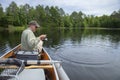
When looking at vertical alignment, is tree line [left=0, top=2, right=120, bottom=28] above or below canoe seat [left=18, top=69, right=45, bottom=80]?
above

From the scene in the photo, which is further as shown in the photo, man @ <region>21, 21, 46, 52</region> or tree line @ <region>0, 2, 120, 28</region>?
tree line @ <region>0, 2, 120, 28</region>

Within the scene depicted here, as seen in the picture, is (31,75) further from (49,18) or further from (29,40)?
(49,18)

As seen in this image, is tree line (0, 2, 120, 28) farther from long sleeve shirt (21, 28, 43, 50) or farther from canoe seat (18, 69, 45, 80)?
canoe seat (18, 69, 45, 80)

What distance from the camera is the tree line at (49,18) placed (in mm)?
78894

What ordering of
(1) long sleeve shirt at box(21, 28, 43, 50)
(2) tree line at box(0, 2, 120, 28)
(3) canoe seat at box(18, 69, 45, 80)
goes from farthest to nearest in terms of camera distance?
(2) tree line at box(0, 2, 120, 28), (1) long sleeve shirt at box(21, 28, 43, 50), (3) canoe seat at box(18, 69, 45, 80)

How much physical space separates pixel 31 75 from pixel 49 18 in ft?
331

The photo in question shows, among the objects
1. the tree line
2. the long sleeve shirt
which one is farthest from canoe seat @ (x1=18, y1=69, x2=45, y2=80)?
the tree line

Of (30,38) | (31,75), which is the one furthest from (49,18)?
(31,75)

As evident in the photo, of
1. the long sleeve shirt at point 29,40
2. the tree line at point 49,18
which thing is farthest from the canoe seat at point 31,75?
the tree line at point 49,18

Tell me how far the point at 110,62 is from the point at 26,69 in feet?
28.4

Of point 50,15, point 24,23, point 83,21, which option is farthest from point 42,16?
point 83,21

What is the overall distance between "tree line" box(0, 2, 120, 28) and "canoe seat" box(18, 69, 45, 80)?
231 ft

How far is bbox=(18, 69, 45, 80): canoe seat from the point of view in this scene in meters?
5.46

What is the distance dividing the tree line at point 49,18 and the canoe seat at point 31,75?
70.4 meters
